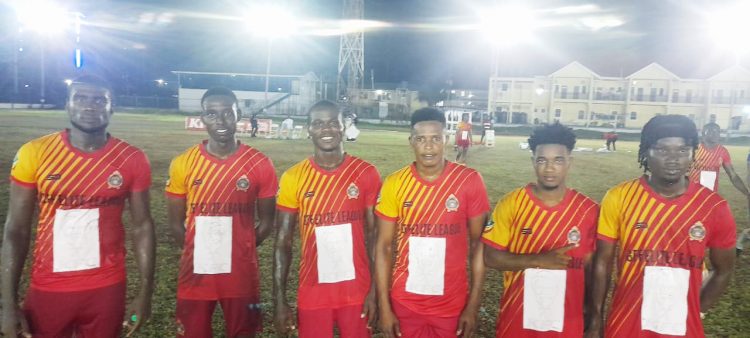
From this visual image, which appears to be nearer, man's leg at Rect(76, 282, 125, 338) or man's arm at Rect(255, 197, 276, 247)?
man's leg at Rect(76, 282, 125, 338)

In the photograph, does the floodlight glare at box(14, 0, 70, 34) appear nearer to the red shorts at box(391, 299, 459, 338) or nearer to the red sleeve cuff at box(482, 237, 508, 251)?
the red shorts at box(391, 299, 459, 338)

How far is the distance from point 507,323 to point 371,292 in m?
1.00

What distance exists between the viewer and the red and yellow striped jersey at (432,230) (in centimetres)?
355

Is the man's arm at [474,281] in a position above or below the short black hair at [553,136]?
below

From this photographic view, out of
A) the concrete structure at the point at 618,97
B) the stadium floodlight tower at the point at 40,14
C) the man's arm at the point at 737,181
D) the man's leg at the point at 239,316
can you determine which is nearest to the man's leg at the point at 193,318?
the man's leg at the point at 239,316

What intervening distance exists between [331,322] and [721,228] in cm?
264

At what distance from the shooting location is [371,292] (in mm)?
3826

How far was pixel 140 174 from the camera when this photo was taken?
12.4 feet

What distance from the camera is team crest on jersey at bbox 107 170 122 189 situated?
11.9 ft

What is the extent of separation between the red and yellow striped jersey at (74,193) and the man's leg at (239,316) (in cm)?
79

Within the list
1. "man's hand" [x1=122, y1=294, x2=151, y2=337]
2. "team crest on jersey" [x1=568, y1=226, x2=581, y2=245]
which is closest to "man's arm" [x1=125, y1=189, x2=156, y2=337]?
"man's hand" [x1=122, y1=294, x2=151, y2=337]

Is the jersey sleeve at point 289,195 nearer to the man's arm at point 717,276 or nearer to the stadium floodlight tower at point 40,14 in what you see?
the man's arm at point 717,276

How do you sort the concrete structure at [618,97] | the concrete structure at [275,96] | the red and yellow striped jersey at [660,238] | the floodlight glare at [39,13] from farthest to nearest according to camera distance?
the concrete structure at [275,96] → the concrete structure at [618,97] → the floodlight glare at [39,13] → the red and yellow striped jersey at [660,238]

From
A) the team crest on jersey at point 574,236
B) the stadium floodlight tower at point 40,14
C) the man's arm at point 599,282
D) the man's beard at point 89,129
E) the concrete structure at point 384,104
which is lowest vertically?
the man's arm at point 599,282
